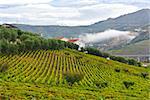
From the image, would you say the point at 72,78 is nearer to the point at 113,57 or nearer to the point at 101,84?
the point at 101,84

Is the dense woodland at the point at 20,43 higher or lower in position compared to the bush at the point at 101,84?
higher

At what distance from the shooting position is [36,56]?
436 ft

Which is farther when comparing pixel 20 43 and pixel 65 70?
pixel 20 43

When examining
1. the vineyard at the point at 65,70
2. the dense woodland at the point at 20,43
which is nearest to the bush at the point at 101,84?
the vineyard at the point at 65,70

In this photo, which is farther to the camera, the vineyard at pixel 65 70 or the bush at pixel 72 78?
the vineyard at pixel 65 70

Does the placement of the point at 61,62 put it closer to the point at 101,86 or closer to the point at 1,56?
the point at 1,56

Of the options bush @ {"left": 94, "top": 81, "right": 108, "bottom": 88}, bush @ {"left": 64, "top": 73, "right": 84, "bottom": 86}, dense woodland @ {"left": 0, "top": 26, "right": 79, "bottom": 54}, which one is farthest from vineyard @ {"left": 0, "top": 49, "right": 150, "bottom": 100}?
dense woodland @ {"left": 0, "top": 26, "right": 79, "bottom": 54}

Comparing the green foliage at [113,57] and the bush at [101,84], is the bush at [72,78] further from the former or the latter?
the green foliage at [113,57]

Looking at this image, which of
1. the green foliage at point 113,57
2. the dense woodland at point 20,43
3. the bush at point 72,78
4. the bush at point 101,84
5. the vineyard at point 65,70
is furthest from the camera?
the green foliage at point 113,57

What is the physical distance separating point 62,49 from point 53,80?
7693cm

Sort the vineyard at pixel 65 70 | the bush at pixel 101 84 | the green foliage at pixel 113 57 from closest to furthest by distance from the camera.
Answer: the bush at pixel 101 84 → the vineyard at pixel 65 70 → the green foliage at pixel 113 57

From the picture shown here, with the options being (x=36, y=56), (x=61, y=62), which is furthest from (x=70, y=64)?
(x=36, y=56)

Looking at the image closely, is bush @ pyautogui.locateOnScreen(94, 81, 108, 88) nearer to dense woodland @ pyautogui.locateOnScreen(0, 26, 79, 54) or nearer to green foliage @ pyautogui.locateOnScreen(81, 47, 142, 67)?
dense woodland @ pyautogui.locateOnScreen(0, 26, 79, 54)

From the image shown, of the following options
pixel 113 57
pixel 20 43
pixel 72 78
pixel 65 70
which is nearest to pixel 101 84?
pixel 72 78
